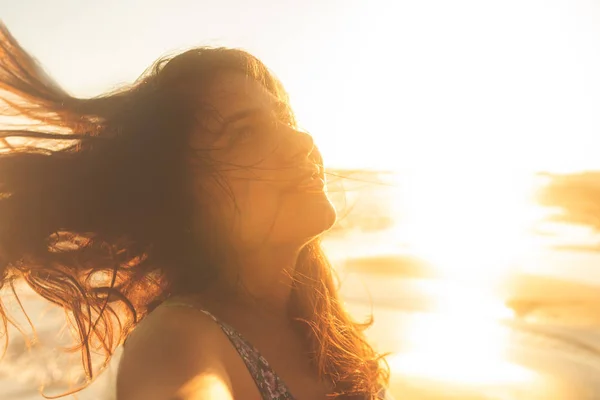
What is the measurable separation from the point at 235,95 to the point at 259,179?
31 centimetres

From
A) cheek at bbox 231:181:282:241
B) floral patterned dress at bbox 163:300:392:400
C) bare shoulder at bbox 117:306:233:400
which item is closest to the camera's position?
bare shoulder at bbox 117:306:233:400

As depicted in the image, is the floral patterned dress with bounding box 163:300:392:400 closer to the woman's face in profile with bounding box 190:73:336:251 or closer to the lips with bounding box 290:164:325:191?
the woman's face in profile with bounding box 190:73:336:251

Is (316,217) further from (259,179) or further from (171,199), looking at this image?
(171,199)

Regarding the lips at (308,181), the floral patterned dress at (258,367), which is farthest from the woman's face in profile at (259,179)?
the floral patterned dress at (258,367)

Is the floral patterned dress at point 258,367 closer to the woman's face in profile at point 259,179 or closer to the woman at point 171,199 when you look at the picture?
the woman at point 171,199

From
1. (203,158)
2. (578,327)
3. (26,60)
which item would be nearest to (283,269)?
(203,158)

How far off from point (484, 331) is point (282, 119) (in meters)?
3.21

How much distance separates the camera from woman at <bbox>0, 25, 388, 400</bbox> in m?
1.67

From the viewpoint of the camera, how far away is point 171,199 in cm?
170

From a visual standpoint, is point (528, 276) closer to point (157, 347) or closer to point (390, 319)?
point (390, 319)

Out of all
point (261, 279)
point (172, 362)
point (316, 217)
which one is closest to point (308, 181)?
point (316, 217)

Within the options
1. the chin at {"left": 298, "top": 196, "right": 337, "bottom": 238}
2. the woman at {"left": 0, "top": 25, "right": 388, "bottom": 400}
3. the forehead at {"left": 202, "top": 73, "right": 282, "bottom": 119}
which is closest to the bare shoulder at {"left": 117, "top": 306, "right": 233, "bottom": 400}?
the woman at {"left": 0, "top": 25, "right": 388, "bottom": 400}

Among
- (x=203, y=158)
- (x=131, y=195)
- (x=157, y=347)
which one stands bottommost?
(x=157, y=347)

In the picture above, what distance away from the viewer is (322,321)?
2002mm
